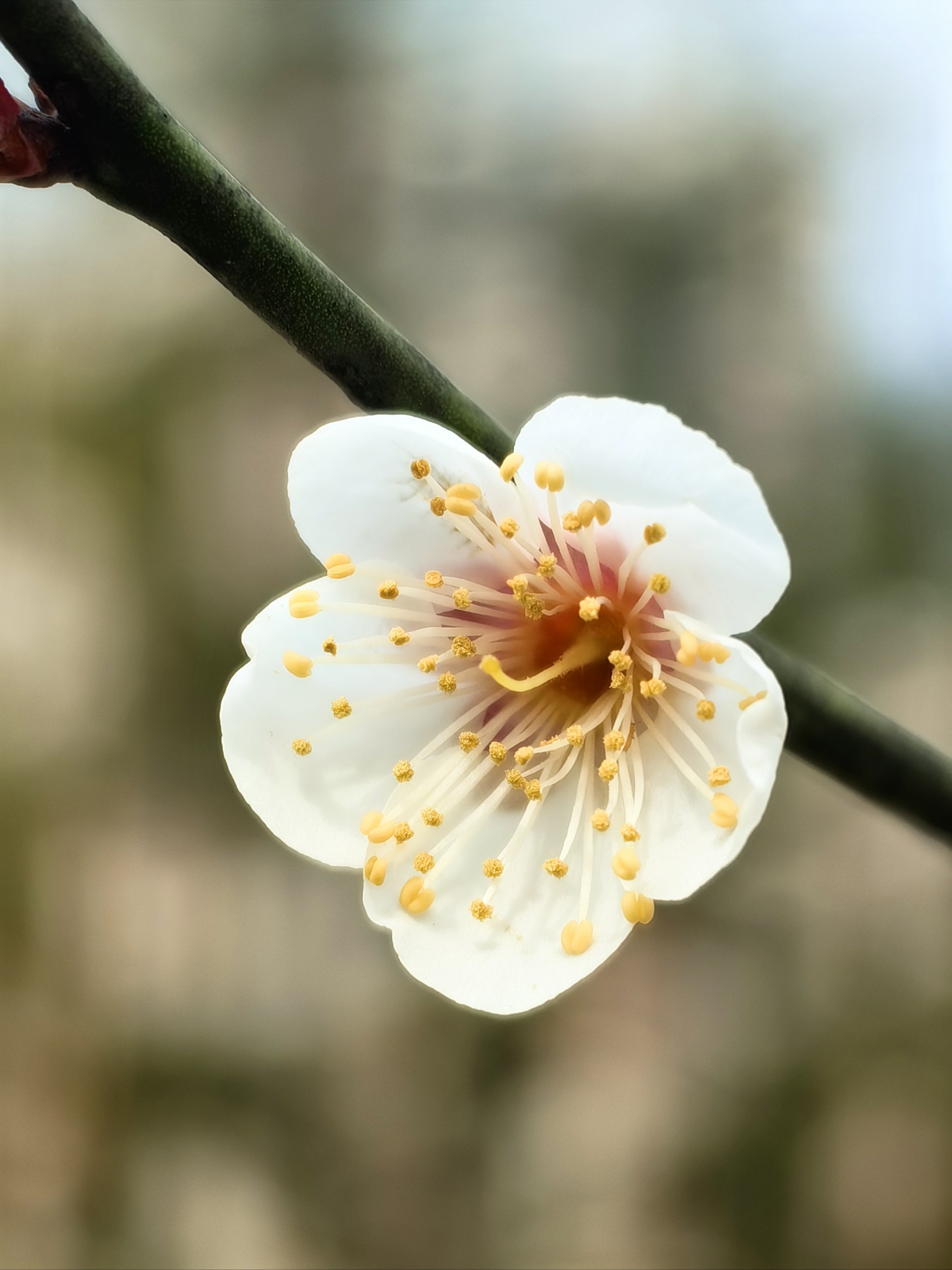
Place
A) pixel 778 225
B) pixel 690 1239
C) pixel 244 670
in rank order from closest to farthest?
pixel 244 670 → pixel 690 1239 → pixel 778 225

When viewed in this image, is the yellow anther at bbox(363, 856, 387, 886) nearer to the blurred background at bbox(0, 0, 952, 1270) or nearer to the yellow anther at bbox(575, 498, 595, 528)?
the yellow anther at bbox(575, 498, 595, 528)

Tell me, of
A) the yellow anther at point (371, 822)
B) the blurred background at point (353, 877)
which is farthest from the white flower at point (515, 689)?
the blurred background at point (353, 877)

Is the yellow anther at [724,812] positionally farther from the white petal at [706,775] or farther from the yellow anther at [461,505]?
the yellow anther at [461,505]

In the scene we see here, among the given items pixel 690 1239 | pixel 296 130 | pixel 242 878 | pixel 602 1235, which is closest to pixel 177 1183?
pixel 242 878

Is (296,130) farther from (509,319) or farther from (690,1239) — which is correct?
(690,1239)

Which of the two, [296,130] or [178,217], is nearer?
[178,217]

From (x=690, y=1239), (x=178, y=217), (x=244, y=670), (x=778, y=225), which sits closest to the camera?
(x=178, y=217)

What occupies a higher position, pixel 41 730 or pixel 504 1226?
pixel 41 730
